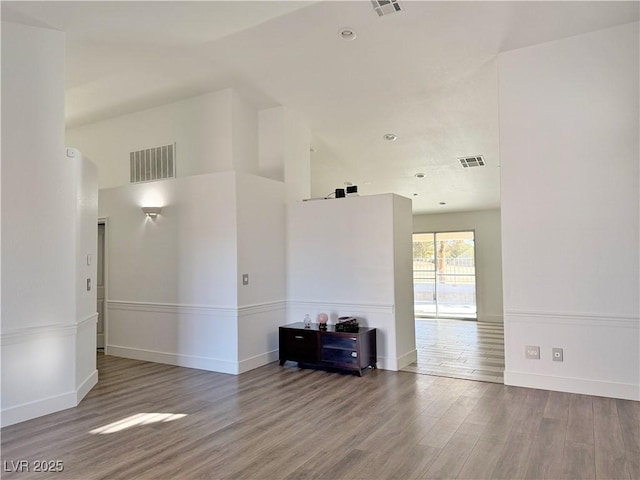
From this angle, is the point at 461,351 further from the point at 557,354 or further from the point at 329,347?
the point at 329,347

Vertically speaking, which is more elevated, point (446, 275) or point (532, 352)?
point (446, 275)

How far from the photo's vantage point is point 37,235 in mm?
3818

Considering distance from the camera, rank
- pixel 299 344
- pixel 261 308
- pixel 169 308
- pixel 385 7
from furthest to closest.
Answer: pixel 169 308 → pixel 261 308 → pixel 299 344 → pixel 385 7

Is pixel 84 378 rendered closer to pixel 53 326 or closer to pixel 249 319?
pixel 53 326

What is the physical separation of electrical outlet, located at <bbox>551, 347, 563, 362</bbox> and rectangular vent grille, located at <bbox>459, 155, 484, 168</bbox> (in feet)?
12.7

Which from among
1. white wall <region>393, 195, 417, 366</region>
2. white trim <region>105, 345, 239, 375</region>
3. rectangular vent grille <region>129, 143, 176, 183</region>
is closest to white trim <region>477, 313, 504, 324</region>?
white wall <region>393, 195, 417, 366</region>

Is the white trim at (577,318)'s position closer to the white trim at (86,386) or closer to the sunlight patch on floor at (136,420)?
the sunlight patch on floor at (136,420)

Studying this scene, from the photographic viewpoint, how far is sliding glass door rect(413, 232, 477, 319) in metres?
10.8

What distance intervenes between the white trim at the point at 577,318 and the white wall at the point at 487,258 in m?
6.11

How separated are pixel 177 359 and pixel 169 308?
0.64 m

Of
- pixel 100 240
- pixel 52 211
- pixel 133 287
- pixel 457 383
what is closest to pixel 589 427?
pixel 457 383

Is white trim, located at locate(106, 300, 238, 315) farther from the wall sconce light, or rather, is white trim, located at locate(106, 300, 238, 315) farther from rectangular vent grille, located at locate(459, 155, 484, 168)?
rectangular vent grille, located at locate(459, 155, 484, 168)

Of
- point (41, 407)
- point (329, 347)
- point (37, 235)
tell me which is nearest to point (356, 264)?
point (329, 347)

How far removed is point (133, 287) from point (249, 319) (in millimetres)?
1827
